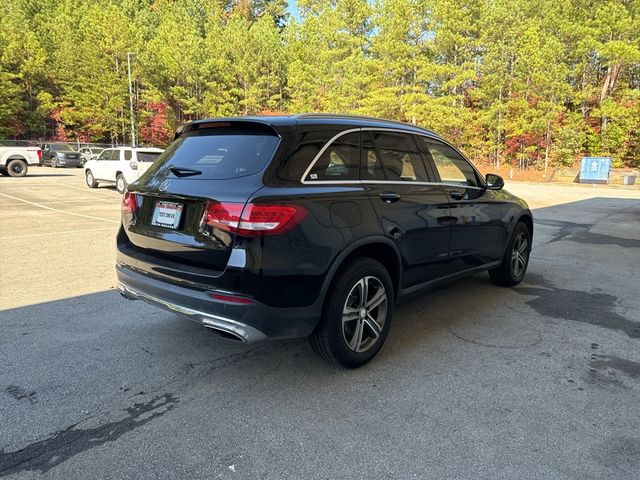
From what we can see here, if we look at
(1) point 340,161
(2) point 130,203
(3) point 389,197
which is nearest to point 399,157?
(3) point 389,197

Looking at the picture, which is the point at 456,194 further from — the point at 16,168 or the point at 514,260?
the point at 16,168

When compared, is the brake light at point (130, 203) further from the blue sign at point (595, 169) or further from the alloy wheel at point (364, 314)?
the blue sign at point (595, 169)

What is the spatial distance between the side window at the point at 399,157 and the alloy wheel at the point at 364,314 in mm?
860

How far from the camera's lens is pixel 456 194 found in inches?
166

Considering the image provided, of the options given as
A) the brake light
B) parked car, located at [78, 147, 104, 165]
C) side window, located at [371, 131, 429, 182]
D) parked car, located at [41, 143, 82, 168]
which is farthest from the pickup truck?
side window, located at [371, 131, 429, 182]

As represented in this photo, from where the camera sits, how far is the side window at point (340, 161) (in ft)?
10.1

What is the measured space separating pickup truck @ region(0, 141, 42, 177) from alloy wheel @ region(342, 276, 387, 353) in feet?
77.1

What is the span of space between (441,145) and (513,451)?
2791 mm

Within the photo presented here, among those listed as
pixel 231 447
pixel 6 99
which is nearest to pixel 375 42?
pixel 6 99

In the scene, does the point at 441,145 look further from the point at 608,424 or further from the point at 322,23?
the point at 322,23

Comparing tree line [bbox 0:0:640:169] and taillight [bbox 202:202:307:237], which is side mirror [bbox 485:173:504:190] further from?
tree line [bbox 0:0:640:169]

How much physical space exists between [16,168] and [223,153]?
23176 mm

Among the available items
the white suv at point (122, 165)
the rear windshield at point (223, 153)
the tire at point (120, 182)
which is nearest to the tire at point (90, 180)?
the white suv at point (122, 165)

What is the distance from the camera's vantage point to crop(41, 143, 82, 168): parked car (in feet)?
106
